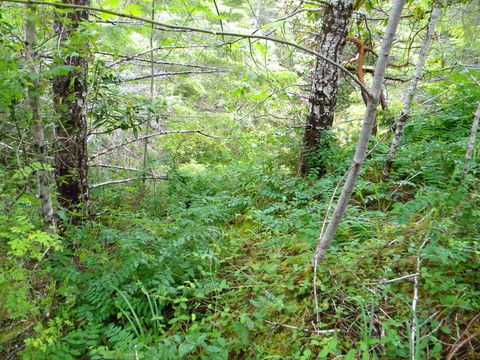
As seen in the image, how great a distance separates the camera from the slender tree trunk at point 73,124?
2.96m

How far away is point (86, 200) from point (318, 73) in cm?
330

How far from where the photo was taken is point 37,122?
2436 millimetres

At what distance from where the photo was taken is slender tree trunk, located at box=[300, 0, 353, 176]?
372 cm

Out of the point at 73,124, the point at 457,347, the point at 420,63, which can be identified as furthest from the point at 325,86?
the point at 457,347

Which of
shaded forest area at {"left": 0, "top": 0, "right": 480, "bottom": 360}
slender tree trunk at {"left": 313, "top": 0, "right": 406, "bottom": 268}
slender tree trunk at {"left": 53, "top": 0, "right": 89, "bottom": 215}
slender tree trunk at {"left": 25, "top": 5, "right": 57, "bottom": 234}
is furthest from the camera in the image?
slender tree trunk at {"left": 53, "top": 0, "right": 89, "bottom": 215}

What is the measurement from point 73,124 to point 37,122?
2.51 feet

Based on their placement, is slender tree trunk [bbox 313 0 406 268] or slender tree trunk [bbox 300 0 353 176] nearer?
slender tree trunk [bbox 313 0 406 268]

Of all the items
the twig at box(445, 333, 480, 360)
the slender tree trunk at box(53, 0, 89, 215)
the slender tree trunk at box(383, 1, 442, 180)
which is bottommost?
the twig at box(445, 333, 480, 360)

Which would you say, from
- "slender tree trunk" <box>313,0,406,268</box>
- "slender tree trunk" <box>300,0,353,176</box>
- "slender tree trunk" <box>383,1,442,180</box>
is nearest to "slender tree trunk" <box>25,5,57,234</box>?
"slender tree trunk" <box>313,0,406,268</box>

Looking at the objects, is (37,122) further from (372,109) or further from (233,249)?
(372,109)

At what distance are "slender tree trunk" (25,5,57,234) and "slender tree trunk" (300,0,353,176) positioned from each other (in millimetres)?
3031

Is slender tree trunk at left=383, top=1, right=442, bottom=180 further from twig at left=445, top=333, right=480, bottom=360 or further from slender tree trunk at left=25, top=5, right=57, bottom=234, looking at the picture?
slender tree trunk at left=25, top=5, right=57, bottom=234

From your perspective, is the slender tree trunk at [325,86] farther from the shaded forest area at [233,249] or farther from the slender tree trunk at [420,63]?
the slender tree trunk at [420,63]

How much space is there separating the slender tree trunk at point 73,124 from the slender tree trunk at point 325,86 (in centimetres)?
275
